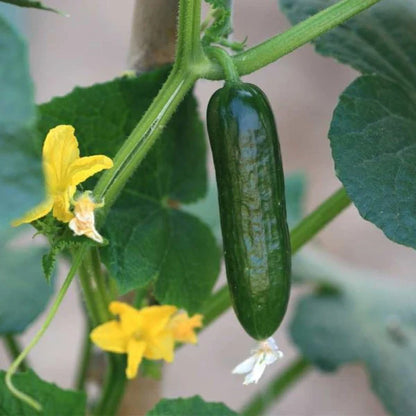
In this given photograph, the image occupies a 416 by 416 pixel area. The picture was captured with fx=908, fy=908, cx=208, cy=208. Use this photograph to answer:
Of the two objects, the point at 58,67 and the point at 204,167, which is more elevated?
the point at 204,167

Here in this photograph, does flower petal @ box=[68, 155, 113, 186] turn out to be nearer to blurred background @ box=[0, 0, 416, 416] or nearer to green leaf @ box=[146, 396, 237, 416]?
green leaf @ box=[146, 396, 237, 416]

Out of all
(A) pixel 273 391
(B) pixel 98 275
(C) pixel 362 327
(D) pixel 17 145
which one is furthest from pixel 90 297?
(C) pixel 362 327

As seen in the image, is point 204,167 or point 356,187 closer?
point 356,187

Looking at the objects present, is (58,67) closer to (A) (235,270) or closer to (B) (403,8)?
(B) (403,8)

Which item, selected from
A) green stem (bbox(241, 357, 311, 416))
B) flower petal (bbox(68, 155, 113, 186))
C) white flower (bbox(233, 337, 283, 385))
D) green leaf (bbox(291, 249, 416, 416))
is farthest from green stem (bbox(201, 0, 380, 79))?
green leaf (bbox(291, 249, 416, 416))

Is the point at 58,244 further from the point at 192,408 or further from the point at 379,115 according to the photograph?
the point at 379,115

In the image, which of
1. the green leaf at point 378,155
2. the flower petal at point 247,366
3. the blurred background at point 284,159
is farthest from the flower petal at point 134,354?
the blurred background at point 284,159

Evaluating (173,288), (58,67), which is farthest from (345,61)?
(58,67)

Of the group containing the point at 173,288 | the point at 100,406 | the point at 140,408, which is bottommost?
the point at 140,408
